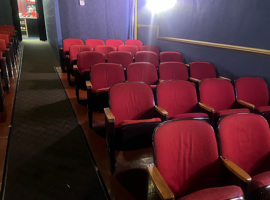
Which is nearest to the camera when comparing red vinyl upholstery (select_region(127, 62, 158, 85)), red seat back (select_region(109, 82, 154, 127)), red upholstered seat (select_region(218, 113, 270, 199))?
red upholstered seat (select_region(218, 113, 270, 199))

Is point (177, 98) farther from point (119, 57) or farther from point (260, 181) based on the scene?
point (119, 57)

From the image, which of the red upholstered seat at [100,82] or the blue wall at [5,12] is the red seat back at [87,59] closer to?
the red upholstered seat at [100,82]

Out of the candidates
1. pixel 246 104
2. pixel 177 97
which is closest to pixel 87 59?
pixel 177 97

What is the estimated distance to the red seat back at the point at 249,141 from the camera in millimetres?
1306

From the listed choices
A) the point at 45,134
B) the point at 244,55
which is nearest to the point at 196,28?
the point at 244,55

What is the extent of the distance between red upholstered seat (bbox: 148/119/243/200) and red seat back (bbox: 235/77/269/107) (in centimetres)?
148

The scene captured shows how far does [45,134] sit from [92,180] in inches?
36.2

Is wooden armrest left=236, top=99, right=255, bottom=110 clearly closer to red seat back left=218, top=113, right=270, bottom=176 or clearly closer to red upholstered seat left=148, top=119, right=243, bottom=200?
red seat back left=218, top=113, right=270, bottom=176

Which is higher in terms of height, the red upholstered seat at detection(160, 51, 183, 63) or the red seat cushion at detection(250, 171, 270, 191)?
the red upholstered seat at detection(160, 51, 183, 63)

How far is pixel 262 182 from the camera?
1.08m

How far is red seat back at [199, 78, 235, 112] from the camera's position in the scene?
2.21m

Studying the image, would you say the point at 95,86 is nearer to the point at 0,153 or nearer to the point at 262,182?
the point at 0,153

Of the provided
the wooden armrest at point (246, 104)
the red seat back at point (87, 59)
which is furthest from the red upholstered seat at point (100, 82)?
the wooden armrest at point (246, 104)

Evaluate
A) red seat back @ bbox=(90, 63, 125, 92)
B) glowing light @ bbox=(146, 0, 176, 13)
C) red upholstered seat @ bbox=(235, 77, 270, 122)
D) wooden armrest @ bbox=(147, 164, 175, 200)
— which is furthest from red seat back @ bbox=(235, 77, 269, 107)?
glowing light @ bbox=(146, 0, 176, 13)
